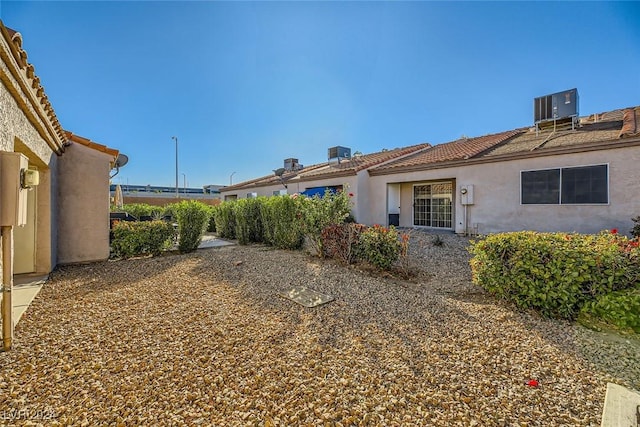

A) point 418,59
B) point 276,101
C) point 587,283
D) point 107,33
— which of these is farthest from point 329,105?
point 587,283

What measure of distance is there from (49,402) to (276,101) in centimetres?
1421

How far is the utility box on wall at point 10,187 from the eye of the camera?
3.06 metres

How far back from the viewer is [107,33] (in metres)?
9.02

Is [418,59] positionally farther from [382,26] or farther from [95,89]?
[95,89]

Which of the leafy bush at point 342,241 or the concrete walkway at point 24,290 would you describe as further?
the leafy bush at point 342,241

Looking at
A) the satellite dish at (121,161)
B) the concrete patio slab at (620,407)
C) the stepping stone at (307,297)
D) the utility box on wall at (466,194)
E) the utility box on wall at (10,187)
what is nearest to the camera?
the concrete patio slab at (620,407)

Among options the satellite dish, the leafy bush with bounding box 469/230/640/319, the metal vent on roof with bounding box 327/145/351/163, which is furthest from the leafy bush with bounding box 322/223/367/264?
the metal vent on roof with bounding box 327/145/351/163

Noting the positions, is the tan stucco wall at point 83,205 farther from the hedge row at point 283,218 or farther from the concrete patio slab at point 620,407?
the concrete patio slab at point 620,407

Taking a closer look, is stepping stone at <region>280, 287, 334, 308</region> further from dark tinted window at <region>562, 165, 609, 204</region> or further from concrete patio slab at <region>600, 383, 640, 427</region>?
dark tinted window at <region>562, 165, 609, 204</region>

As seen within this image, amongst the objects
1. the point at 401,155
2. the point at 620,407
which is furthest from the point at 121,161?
the point at 401,155

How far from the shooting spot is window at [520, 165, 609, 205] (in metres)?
9.68

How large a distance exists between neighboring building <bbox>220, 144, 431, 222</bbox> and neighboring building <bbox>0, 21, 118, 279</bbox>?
328 inches

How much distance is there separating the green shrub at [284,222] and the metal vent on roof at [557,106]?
482 inches

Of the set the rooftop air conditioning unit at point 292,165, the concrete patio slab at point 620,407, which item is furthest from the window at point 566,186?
→ the rooftop air conditioning unit at point 292,165
